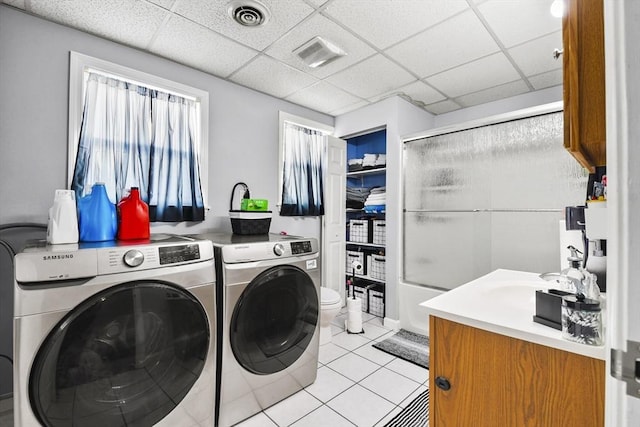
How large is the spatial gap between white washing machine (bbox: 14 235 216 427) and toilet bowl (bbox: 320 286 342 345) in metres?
1.09

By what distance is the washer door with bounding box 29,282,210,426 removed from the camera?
1.11m

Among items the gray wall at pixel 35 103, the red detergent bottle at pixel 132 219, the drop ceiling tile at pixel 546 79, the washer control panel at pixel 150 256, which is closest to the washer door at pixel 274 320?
the washer control panel at pixel 150 256

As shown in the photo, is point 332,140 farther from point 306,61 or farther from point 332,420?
point 332,420

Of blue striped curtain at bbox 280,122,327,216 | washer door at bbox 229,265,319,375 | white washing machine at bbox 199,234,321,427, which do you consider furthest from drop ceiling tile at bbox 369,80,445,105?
washer door at bbox 229,265,319,375

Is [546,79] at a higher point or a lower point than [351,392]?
higher

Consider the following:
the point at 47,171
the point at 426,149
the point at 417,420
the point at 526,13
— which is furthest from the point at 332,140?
the point at 417,420

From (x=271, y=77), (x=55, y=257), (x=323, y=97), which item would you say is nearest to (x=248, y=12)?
(x=271, y=77)

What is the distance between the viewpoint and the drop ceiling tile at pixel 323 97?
2.91 metres

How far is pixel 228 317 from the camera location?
159cm

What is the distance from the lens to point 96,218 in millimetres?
1563

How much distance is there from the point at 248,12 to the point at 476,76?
6.70ft

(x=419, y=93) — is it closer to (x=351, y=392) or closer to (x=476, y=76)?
(x=476, y=76)

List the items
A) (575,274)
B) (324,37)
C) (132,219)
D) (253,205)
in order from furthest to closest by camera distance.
Result: (253,205), (324,37), (132,219), (575,274)

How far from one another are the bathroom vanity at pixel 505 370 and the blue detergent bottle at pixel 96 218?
5.53ft
